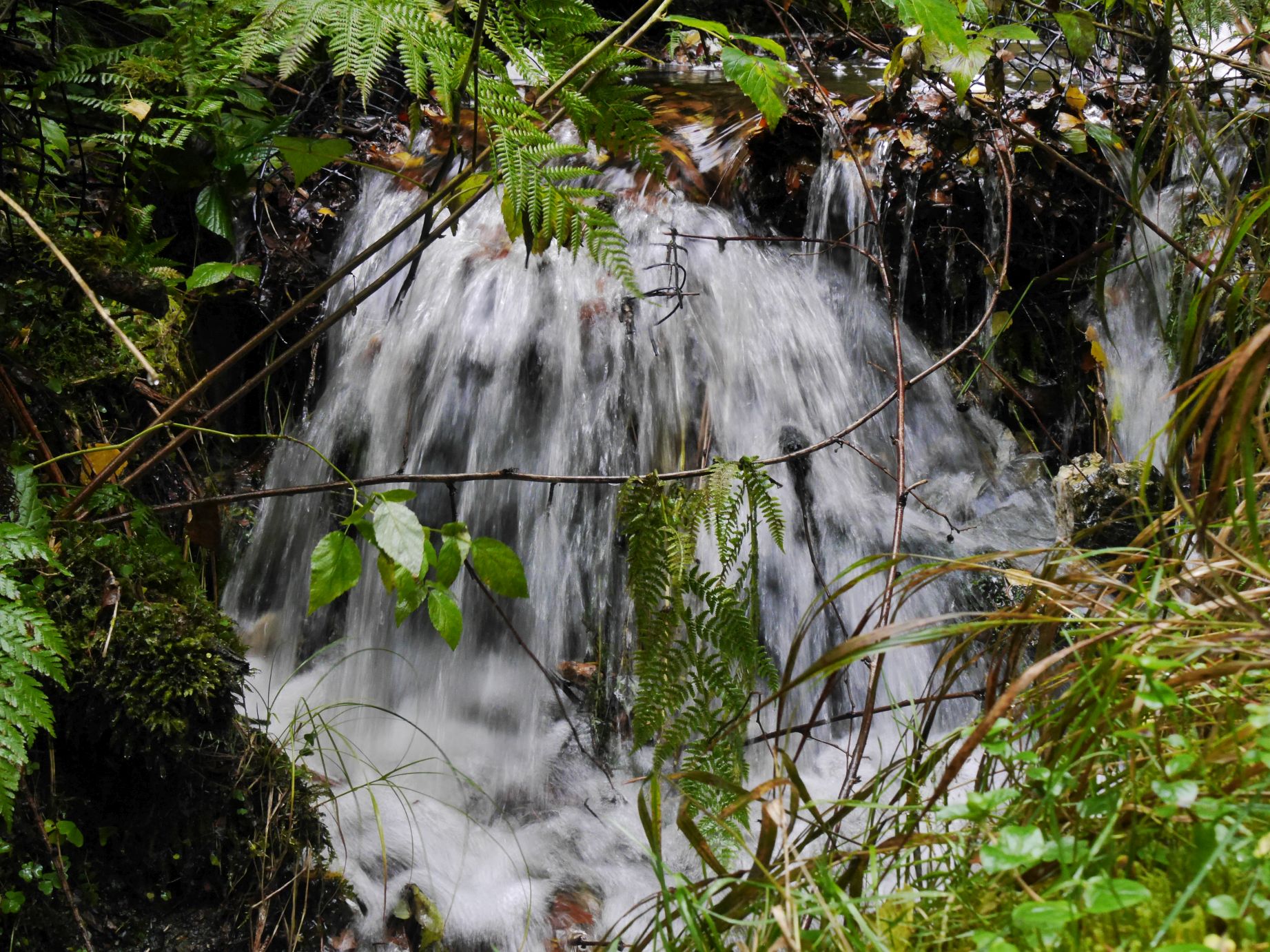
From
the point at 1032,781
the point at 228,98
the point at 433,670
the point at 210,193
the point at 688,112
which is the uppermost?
the point at 688,112

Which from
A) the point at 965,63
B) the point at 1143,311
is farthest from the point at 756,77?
the point at 1143,311

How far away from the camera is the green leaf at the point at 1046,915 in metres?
0.78

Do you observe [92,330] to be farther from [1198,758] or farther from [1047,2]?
[1047,2]

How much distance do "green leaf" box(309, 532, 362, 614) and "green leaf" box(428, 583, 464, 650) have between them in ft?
0.56

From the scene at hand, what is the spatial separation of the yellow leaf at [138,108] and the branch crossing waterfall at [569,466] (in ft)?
3.58

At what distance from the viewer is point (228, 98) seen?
2.84 m

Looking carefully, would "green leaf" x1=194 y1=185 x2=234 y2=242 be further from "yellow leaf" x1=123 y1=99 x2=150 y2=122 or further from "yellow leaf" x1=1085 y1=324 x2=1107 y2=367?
"yellow leaf" x1=1085 y1=324 x2=1107 y2=367

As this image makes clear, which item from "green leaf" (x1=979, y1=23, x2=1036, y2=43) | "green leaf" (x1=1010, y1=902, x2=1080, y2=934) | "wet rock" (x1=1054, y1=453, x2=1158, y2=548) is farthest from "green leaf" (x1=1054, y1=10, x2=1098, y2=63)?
"green leaf" (x1=1010, y1=902, x2=1080, y2=934)

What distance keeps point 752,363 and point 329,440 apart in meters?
1.75

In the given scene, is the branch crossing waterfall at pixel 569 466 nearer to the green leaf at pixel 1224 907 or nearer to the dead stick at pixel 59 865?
the dead stick at pixel 59 865

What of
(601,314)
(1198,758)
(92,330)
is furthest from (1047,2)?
(92,330)

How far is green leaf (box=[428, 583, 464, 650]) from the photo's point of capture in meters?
1.81

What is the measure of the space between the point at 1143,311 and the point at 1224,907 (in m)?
3.63

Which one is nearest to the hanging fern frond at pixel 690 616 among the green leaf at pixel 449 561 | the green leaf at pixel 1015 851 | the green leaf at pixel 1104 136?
the green leaf at pixel 449 561
